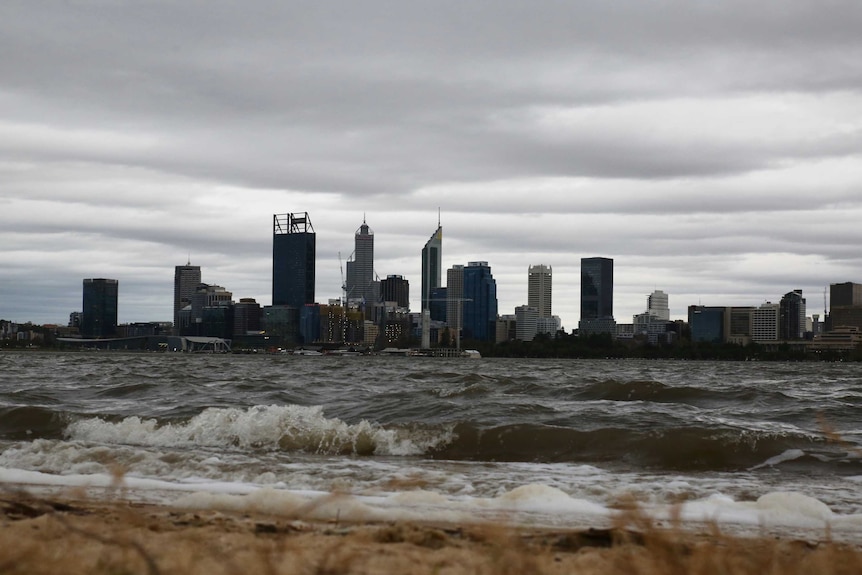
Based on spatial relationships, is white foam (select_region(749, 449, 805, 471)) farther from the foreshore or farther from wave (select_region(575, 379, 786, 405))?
wave (select_region(575, 379, 786, 405))

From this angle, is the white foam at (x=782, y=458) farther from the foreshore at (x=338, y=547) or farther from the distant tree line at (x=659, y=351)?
the distant tree line at (x=659, y=351)

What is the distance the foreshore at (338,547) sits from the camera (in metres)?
4.00

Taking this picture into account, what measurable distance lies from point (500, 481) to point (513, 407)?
408 inches

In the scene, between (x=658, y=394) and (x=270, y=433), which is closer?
(x=270, y=433)

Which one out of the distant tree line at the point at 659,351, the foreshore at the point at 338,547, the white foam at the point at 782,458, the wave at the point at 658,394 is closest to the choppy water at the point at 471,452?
the white foam at the point at 782,458

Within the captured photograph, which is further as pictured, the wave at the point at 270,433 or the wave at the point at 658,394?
the wave at the point at 658,394

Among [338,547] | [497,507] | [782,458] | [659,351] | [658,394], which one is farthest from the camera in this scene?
[659,351]

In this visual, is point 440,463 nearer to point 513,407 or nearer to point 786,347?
point 513,407

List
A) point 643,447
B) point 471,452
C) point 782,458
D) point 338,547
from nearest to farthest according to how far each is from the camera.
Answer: point 338,547 < point 782,458 < point 643,447 < point 471,452

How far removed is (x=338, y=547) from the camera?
191 inches

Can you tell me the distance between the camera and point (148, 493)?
30.4ft

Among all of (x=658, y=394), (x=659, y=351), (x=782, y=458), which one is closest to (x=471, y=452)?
(x=782, y=458)

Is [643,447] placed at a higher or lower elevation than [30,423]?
higher

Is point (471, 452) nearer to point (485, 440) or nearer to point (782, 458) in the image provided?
point (485, 440)
